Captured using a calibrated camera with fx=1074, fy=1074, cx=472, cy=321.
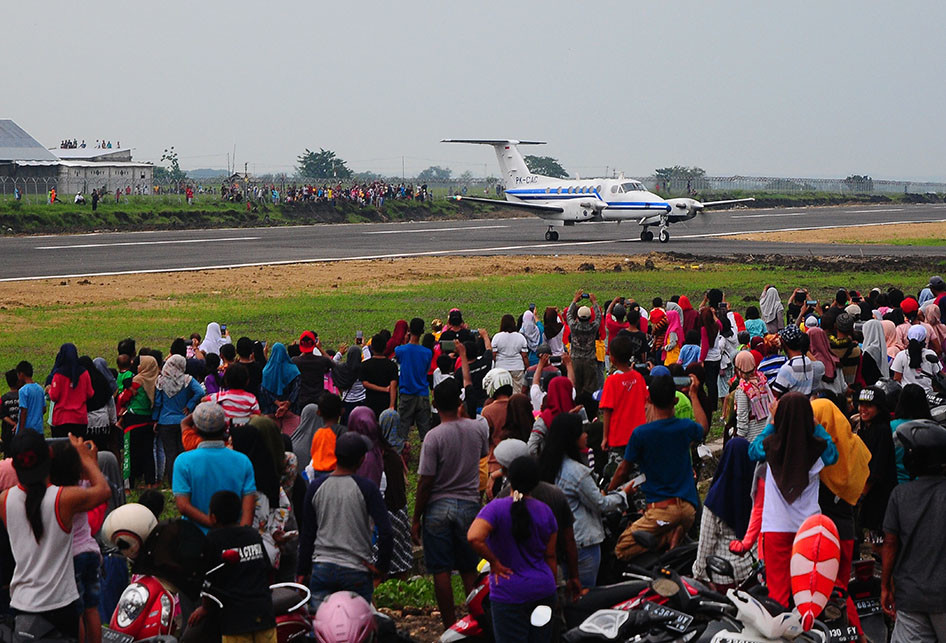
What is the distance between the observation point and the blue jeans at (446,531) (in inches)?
282

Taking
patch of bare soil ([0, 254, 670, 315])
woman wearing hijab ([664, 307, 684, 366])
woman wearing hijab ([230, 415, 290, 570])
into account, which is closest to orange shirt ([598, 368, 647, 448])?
woman wearing hijab ([230, 415, 290, 570])

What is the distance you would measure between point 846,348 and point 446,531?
6.42 meters

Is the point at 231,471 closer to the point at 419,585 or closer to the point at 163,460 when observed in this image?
the point at 419,585

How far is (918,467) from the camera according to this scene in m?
5.68

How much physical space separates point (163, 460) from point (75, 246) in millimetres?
39741

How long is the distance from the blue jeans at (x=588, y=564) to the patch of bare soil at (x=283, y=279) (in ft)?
78.7

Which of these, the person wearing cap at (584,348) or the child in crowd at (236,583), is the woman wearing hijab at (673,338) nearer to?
the person wearing cap at (584,348)

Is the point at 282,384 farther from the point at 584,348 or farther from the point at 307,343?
the point at 584,348

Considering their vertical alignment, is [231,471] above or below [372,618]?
above

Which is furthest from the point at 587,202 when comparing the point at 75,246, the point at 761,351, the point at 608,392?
the point at 608,392

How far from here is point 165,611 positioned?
20.0 ft

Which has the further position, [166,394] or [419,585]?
[166,394]

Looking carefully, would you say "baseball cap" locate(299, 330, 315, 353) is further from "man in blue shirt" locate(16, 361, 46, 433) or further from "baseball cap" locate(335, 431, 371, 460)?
"baseball cap" locate(335, 431, 371, 460)

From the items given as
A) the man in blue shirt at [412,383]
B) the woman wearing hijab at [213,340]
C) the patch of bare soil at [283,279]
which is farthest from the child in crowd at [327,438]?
the patch of bare soil at [283,279]
